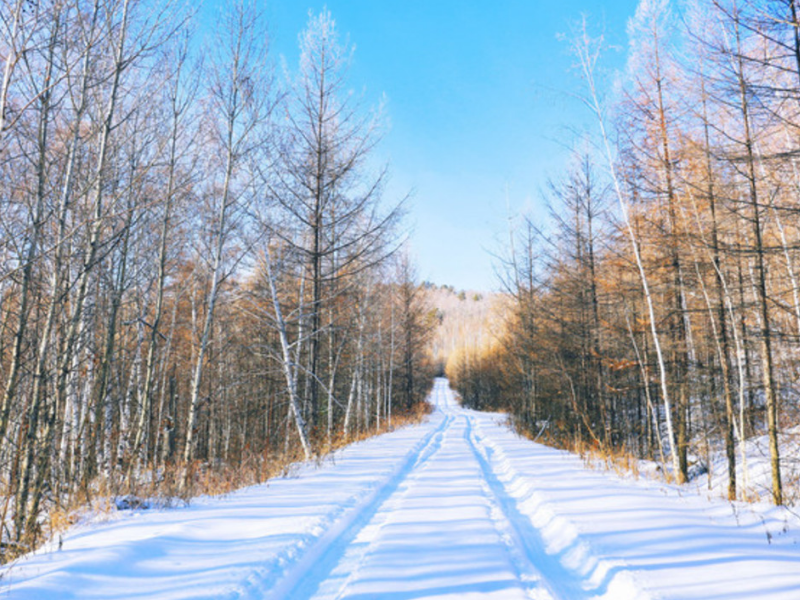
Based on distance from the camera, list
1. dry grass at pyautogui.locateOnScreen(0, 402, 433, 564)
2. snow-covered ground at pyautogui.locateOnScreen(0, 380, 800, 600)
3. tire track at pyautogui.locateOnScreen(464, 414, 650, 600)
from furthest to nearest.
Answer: dry grass at pyautogui.locateOnScreen(0, 402, 433, 564), tire track at pyautogui.locateOnScreen(464, 414, 650, 600), snow-covered ground at pyautogui.locateOnScreen(0, 380, 800, 600)

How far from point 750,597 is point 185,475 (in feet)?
21.8

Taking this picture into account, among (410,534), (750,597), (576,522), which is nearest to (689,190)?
(576,522)

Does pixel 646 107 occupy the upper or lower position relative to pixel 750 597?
upper

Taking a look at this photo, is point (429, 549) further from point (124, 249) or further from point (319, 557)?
point (124, 249)

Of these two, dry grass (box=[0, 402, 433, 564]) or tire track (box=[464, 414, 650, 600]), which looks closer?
tire track (box=[464, 414, 650, 600])

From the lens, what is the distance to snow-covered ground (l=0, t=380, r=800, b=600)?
3004 millimetres

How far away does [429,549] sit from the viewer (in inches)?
151

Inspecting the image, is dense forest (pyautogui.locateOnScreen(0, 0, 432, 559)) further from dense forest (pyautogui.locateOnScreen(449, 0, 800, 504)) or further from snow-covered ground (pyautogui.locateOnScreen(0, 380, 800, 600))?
dense forest (pyautogui.locateOnScreen(449, 0, 800, 504))

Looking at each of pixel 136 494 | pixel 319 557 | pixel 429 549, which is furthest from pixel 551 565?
pixel 136 494

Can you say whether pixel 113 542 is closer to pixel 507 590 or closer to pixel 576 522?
pixel 507 590

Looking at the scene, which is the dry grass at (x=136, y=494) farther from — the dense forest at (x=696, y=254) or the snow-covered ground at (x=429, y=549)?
the dense forest at (x=696, y=254)

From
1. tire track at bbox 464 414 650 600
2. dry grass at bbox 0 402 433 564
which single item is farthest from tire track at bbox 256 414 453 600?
dry grass at bbox 0 402 433 564

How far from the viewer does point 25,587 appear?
2.74 meters

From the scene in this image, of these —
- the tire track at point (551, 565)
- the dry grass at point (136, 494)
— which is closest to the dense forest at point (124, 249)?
the dry grass at point (136, 494)
